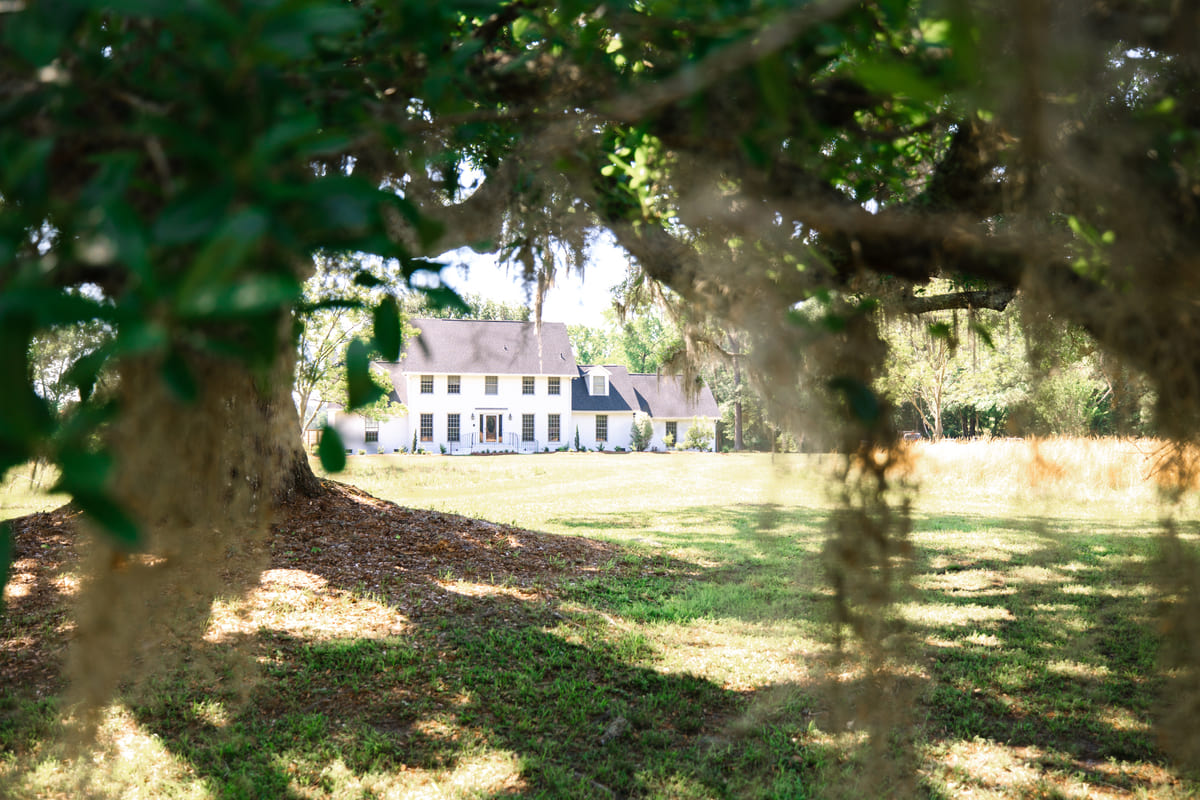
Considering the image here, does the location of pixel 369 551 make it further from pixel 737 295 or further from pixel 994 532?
pixel 994 532

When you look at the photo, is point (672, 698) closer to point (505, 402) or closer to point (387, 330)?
point (387, 330)

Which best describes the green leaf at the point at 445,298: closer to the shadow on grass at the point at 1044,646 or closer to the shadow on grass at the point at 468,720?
the shadow on grass at the point at 1044,646

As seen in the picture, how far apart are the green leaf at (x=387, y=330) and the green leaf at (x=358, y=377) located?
68 millimetres

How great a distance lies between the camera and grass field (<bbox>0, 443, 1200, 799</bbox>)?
3410 mm

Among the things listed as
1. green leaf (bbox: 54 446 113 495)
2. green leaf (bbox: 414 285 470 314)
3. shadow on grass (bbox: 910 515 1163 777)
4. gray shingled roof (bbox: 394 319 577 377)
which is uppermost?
gray shingled roof (bbox: 394 319 577 377)

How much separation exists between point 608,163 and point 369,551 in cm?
543

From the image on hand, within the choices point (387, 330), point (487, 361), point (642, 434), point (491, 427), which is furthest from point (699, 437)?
point (387, 330)

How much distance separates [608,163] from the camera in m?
2.85

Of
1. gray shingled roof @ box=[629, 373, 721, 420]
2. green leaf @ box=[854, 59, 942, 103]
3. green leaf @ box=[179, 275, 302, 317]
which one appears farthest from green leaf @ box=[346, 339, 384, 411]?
gray shingled roof @ box=[629, 373, 721, 420]

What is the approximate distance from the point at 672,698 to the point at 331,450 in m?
4.00

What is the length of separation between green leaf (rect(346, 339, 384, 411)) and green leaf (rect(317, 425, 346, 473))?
8cm

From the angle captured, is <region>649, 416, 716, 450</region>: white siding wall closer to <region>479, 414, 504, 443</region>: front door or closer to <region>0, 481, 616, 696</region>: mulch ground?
<region>479, 414, 504, 443</region>: front door

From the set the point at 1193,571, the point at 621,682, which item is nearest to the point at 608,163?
the point at 1193,571

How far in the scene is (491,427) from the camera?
31.0 meters
